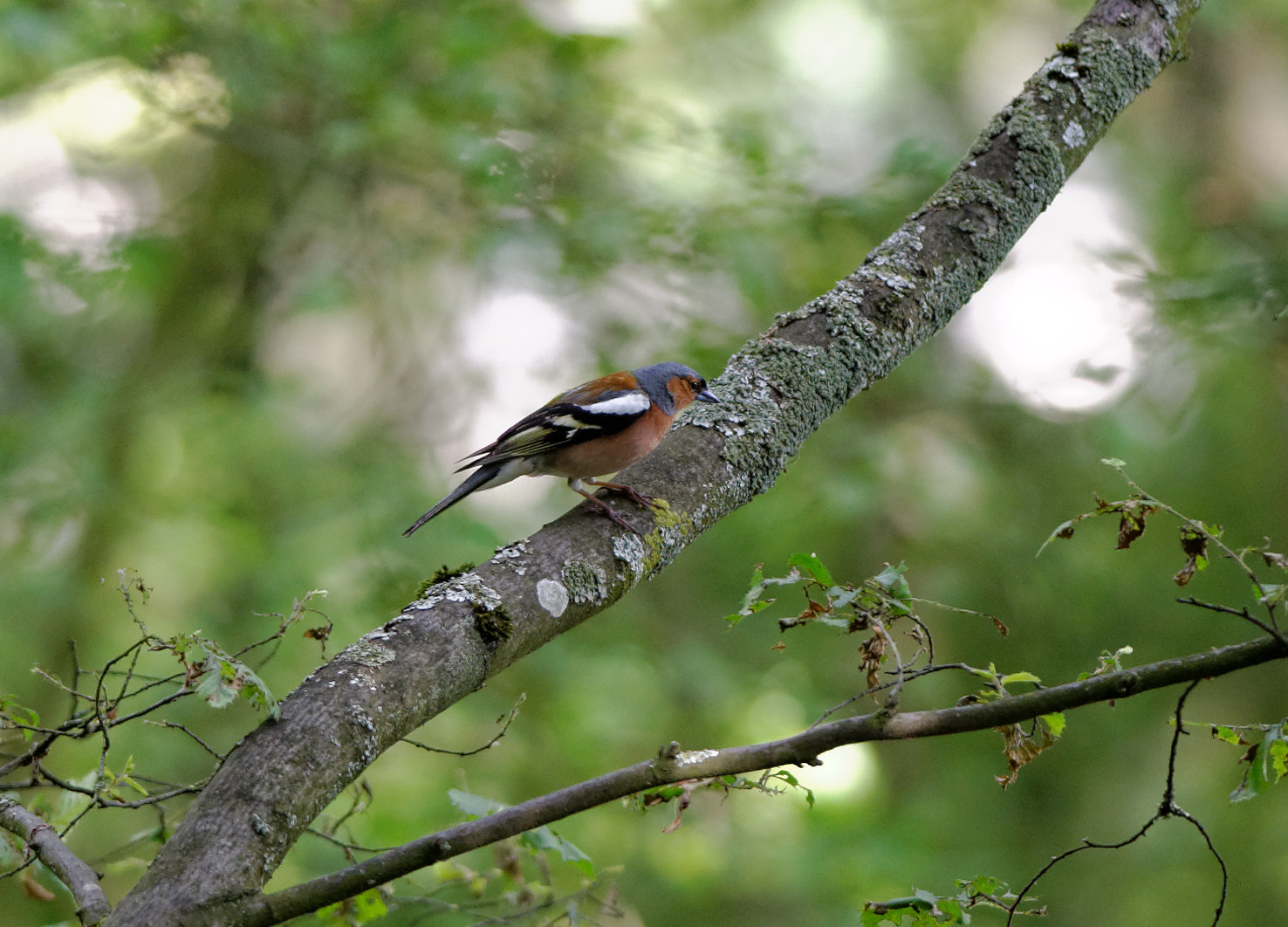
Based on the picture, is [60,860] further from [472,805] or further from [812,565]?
[812,565]

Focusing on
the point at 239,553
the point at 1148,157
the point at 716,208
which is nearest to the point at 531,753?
the point at 239,553

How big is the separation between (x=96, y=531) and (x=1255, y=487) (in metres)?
9.74

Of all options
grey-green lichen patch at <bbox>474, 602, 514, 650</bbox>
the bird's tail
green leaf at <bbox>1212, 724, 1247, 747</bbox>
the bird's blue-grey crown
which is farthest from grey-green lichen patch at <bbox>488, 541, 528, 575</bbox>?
the bird's blue-grey crown

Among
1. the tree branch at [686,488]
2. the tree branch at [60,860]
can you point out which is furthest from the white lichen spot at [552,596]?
the tree branch at [60,860]

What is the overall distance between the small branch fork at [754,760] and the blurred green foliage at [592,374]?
4863mm

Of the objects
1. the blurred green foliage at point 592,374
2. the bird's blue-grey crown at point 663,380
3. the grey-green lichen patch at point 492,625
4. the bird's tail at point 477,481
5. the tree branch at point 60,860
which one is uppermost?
the blurred green foliage at point 592,374

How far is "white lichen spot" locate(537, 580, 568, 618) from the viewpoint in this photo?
240 cm

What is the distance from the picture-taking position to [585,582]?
2.50 meters

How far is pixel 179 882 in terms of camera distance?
66.6 inches

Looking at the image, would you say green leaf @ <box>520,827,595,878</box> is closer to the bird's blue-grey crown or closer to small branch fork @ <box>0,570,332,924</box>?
small branch fork @ <box>0,570,332,924</box>

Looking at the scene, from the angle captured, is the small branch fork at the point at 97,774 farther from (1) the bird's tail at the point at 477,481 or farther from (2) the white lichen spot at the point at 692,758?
(1) the bird's tail at the point at 477,481

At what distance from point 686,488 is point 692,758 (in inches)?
39.8

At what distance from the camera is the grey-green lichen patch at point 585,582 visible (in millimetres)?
2473

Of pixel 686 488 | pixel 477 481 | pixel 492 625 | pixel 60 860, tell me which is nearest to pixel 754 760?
pixel 492 625
